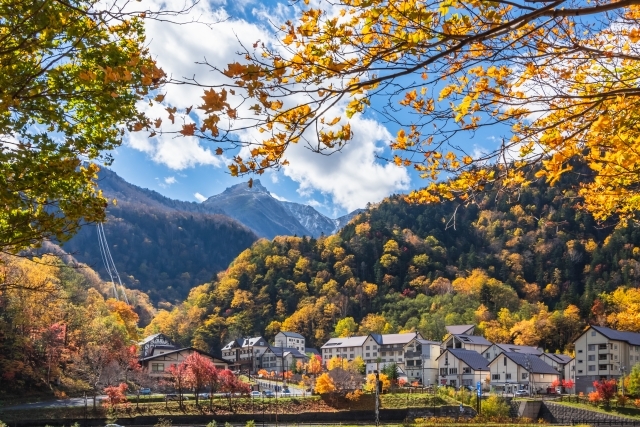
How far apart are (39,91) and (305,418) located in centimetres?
3232

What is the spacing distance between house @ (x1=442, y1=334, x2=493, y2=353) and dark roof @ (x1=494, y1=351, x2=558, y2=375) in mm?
6235

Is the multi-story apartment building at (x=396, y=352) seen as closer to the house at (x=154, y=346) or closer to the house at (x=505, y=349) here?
the house at (x=505, y=349)

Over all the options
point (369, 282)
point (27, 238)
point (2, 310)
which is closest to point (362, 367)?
point (2, 310)

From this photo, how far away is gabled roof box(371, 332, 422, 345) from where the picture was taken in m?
59.8

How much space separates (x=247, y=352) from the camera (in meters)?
69.4

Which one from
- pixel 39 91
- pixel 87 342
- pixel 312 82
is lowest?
pixel 87 342

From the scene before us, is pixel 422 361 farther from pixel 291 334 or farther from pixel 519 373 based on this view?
Result: pixel 291 334

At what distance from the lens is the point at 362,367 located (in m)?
53.0

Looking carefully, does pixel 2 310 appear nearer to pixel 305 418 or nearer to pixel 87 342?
pixel 87 342

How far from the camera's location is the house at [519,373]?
46.4 meters

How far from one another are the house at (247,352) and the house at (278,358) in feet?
3.15

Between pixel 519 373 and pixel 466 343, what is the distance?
907cm

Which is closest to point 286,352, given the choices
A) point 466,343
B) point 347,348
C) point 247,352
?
point 247,352

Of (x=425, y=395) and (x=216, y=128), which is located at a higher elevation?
(x=216, y=128)
